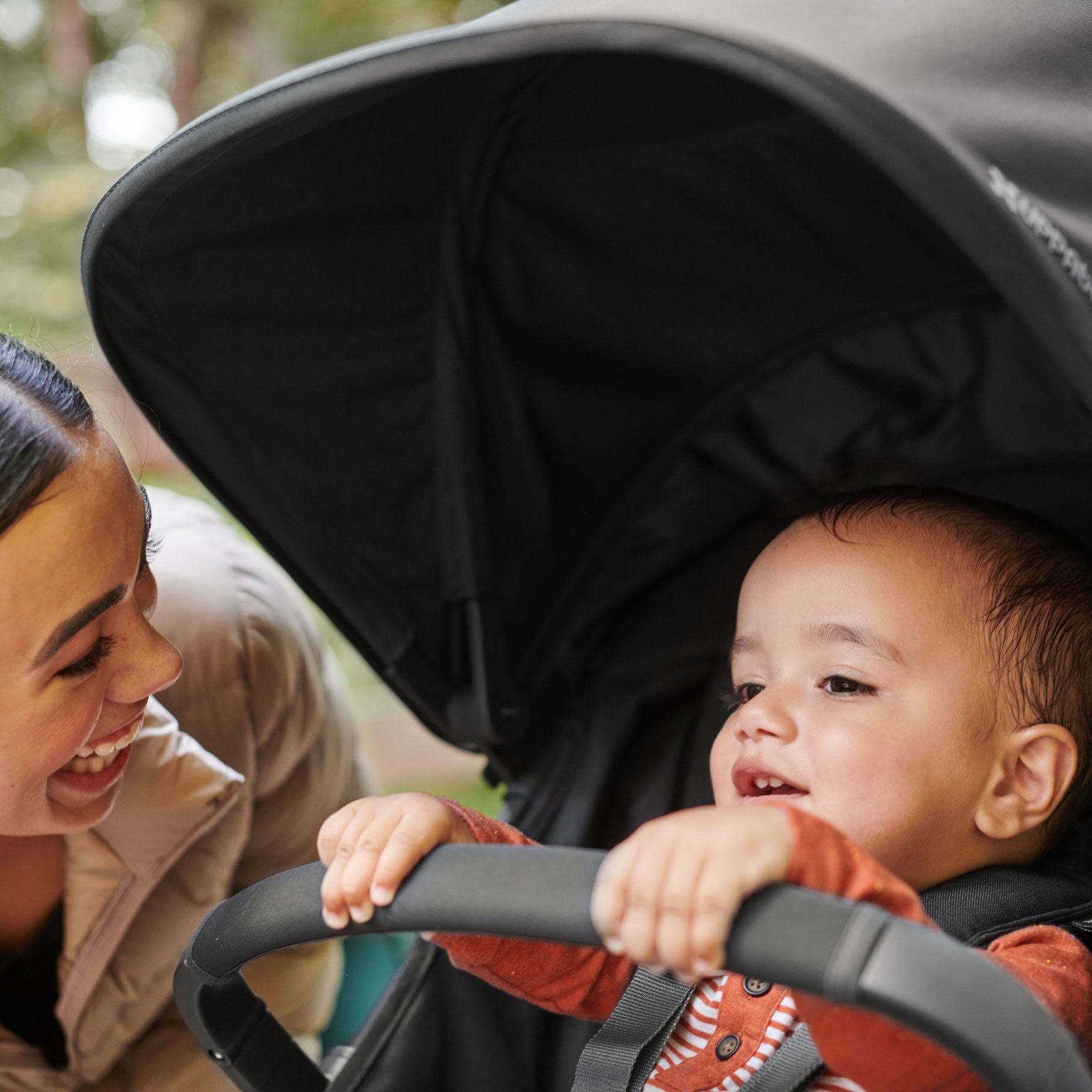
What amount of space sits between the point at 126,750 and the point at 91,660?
7.9 inches

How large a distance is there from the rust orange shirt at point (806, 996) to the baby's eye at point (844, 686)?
224mm

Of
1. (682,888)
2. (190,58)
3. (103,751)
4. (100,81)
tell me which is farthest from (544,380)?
(100,81)

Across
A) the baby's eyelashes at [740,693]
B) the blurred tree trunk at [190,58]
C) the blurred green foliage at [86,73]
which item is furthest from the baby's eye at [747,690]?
the blurred tree trunk at [190,58]

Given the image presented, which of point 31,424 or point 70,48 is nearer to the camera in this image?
point 31,424

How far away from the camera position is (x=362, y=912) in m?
0.80

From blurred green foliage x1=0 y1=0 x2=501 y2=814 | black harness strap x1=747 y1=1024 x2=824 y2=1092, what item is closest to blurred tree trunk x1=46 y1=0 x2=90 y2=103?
blurred green foliage x1=0 y1=0 x2=501 y2=814

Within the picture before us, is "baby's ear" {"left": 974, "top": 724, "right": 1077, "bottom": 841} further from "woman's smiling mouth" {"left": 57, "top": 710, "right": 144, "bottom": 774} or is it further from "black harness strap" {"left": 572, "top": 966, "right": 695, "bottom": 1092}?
"woman's smiling mouth" {"left": 57, "top": 710, "right": 144, "bottom": 774}

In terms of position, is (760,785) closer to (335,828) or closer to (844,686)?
(844,686)

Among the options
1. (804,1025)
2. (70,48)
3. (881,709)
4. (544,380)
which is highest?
(70,48)

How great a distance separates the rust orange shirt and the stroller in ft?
0.33

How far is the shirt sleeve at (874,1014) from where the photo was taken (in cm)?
76

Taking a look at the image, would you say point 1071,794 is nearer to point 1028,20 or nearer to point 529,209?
point 1028,20

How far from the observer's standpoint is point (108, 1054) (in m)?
1.29

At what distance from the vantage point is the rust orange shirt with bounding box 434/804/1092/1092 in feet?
2.55
